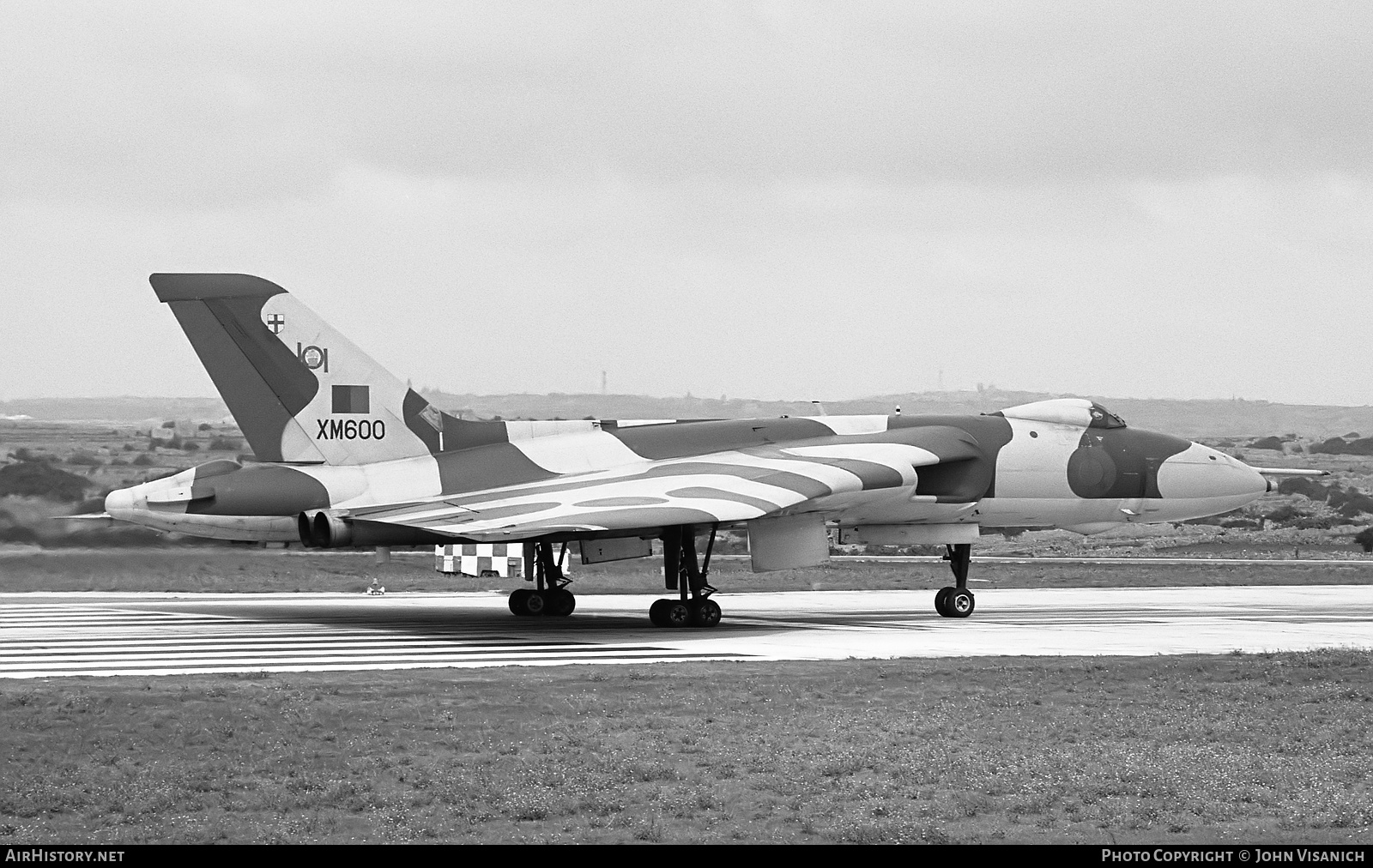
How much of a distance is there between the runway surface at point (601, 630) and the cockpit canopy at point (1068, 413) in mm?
3224

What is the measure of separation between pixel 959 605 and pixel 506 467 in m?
7.69

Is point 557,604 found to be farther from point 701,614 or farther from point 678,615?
point 701,614

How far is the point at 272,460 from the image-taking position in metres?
23.2

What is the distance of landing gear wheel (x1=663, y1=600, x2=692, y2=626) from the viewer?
22531mm

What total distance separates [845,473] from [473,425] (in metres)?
5.64

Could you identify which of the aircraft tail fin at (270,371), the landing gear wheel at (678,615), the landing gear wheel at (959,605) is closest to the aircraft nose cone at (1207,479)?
the landing gear wheel at (959,605)

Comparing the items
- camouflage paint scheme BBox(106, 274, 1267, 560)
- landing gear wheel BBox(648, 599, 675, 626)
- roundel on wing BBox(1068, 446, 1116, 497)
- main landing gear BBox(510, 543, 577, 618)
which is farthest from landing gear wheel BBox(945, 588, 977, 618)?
main landing gear BBox(510, 543, 577, 618)

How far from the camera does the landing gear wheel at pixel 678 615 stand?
73.9 ft

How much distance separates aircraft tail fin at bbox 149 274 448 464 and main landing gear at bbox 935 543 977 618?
9.14m

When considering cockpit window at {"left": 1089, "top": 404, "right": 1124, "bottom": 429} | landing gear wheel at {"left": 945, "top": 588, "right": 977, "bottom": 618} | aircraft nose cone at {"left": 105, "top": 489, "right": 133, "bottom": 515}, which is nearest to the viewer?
aircraft nose cone at {"left": 105, "top": 489, "right": 133, "bottom": 515}

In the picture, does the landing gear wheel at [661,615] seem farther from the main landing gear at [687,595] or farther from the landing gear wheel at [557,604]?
the landing gear wheel at [557,604]

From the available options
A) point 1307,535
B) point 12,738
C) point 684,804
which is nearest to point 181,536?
point 12,738

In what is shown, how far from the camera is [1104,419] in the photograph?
27.6 meters

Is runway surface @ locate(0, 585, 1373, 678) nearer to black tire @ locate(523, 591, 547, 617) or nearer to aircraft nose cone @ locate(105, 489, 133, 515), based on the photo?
black tire @ locate(523, 591, 547, 617)
